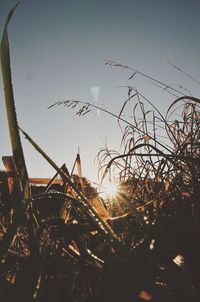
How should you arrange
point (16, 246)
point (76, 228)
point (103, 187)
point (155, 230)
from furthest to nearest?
point (103, 187) → point (16, 246) → point (76, 228) → point (155, 230)

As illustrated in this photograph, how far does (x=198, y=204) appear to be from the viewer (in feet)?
2.51

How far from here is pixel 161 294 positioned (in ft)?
1.49

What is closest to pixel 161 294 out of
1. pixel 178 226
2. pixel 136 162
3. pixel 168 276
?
pixel 168 276

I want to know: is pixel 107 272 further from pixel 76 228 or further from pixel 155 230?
pixel 76 228

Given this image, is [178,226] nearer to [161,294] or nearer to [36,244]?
[161,294]

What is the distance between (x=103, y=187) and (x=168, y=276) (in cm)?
59

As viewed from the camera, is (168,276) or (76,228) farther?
(76,228)

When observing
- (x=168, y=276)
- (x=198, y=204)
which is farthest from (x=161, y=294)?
(x=198, y=204)

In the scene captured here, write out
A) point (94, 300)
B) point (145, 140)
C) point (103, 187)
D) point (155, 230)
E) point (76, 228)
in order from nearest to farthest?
point (94, 300), point (155, 230), point (76, 228), point (103, 187), point (145, 140)

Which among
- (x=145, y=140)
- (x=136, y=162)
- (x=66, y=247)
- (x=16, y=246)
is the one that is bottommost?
(x=16, y=246)

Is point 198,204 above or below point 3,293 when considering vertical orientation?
above

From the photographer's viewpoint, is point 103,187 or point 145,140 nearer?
point 103,187

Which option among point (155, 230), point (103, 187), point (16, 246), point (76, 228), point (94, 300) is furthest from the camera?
point (103, 187)

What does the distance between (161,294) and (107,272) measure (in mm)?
102
